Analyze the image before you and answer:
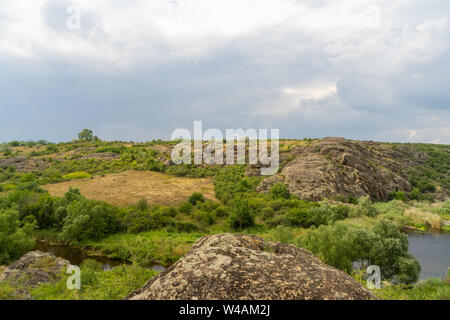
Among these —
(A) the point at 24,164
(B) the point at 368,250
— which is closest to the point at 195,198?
(B) the point at 368,250

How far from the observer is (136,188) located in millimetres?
51250

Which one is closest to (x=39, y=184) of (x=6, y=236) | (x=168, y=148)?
(x=6, y=236)

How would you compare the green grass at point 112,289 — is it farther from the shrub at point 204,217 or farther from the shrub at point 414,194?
the shrub at point 414,194

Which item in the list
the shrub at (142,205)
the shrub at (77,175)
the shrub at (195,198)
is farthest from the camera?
the shrub at (77,175)

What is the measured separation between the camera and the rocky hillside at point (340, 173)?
5303 centimetres

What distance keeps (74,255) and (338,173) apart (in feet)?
168

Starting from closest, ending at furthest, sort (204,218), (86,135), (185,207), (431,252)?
(431,252)
(204,218)
(185,207)
(86,135)

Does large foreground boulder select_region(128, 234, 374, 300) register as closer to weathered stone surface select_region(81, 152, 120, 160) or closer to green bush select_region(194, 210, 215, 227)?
green bush select_region(194, 210, 215, 227)

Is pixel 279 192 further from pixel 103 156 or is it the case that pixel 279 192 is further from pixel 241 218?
pixel 103 156

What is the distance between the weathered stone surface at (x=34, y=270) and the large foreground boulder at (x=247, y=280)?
19.0m

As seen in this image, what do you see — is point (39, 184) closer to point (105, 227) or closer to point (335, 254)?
point (105, 227)

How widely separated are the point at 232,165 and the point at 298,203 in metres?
25.1

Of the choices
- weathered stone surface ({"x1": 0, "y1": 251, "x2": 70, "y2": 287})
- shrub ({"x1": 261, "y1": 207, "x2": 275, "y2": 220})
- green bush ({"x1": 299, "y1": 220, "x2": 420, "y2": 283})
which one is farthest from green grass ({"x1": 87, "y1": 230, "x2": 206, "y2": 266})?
green bush ({"x1": 299, "y1": 220, "x2": 420, "y2": 283})

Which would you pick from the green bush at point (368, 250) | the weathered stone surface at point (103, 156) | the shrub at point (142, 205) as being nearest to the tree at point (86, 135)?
the weathered stone surface at point (103, 156)
